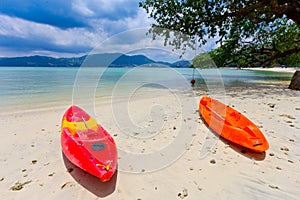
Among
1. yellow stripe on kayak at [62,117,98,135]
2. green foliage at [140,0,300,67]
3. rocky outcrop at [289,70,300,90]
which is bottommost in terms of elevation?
yellow stripe on kayak at [62,117,98,135]

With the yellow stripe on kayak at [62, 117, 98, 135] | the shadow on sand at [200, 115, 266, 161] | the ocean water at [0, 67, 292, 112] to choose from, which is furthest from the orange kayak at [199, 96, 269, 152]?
the ocean water at [0, 67, 292, 112]

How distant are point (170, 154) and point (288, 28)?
60.3 ft

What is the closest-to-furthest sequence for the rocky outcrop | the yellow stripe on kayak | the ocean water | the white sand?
1. the white sand
2. the yellow stripe on kayak
3. the ocean water
4. the rocky outcrop

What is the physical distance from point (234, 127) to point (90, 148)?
2816 mm

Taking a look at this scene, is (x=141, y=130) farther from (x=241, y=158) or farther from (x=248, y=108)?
(x=248, y=108)

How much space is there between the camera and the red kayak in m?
2.27

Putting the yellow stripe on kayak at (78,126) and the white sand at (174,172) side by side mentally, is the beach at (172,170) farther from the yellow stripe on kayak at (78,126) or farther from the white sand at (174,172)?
the yellow stripe on kayak at (78,126)

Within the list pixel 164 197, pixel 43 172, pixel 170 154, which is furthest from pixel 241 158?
pixel 43 172

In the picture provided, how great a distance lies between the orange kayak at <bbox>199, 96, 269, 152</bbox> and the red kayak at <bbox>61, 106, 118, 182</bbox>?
92.4 inches

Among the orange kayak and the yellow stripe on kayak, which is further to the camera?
the yellow stripe on kayak

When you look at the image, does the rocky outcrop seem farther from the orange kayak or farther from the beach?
the orange kayak

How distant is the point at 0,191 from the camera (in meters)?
2.35

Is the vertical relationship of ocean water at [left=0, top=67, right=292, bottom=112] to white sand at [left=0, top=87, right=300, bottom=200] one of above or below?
below

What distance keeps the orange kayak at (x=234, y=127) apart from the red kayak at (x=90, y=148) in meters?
2.35
